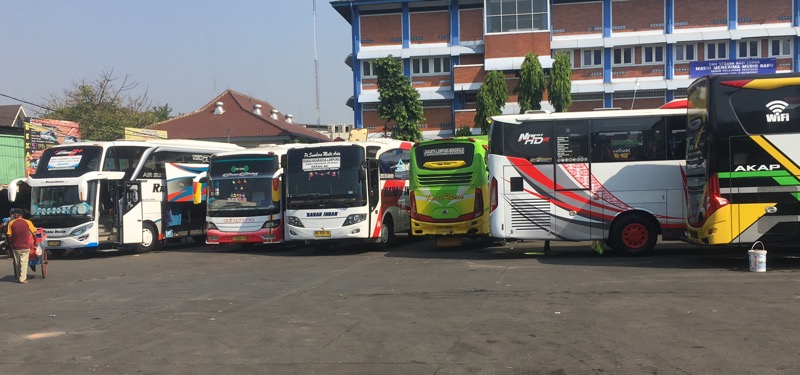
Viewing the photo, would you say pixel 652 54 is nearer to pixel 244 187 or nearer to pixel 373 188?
pixel 373 188

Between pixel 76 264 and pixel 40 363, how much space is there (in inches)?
489

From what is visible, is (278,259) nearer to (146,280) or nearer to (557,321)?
(146,280)

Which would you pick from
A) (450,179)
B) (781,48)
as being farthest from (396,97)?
(781,48)

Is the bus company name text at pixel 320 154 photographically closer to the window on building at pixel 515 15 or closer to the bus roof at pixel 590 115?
the bus roof at pixel 590 115

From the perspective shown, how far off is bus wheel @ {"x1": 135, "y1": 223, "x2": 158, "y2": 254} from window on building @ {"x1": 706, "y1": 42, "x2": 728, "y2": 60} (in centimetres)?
3717

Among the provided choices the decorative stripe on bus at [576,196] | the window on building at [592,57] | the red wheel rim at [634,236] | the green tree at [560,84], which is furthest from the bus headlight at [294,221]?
the window on building at [592,57]

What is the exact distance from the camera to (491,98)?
3828 centimetres

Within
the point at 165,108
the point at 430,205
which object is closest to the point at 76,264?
the point at 430,205

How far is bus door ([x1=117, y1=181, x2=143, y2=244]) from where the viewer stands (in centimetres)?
2003

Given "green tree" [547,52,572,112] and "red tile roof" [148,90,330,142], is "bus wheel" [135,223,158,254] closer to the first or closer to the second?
"green tree" [547,52,572,112]

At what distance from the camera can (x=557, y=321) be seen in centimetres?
809

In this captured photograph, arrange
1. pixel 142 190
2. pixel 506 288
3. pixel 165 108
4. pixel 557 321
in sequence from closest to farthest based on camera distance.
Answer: pixel 557 321 < pixel 506 288 < pixel 142 190 < pixel 165 108

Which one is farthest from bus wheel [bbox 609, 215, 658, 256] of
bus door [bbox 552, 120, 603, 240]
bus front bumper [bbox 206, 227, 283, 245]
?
bus front bumper [bbox 206, 227, 283, 245]

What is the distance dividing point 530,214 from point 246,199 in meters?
8.68
